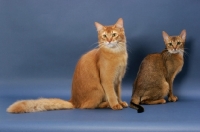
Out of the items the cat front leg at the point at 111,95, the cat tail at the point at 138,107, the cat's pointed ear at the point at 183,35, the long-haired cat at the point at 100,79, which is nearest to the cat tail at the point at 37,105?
the long-haired cat at the point at 100,79

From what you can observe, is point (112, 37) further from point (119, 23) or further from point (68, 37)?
point (68, 37)

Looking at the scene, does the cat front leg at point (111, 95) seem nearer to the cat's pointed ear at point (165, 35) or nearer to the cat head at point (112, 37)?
the cat head at point (112, 37)

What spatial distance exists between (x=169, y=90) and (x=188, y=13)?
2.48 ft

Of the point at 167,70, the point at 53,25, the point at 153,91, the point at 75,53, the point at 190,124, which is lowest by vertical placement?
the point at 190,124

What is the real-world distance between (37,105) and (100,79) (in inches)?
20.7

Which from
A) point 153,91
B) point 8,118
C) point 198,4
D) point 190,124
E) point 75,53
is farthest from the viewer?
point 75,53

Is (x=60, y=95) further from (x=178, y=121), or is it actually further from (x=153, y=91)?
(x=178, y=121)

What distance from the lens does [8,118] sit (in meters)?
2.38

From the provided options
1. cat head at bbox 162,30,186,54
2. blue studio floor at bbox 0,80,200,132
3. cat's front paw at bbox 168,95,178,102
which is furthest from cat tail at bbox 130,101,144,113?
cat head at bbox 162,30,186,54

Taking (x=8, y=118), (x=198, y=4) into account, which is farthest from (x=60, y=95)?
(x=198, y=4)

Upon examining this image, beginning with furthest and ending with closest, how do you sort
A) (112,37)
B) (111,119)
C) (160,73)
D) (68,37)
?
1. (68,37)
2. (160,73)
3. (112,37)
4. (111,119)

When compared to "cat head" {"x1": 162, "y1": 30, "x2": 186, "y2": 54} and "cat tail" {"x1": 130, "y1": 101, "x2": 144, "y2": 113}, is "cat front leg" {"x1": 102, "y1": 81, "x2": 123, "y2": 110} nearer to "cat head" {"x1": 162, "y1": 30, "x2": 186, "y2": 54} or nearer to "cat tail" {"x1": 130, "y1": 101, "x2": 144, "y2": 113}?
"cat tail" {"x1": 130, "y1": 101, "x2": 144, "y2": 113}

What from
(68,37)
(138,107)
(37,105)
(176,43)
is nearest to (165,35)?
(176,43)

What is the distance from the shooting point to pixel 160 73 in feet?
9.25
